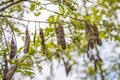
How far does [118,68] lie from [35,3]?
680cm

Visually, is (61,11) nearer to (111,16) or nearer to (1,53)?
(1,53)

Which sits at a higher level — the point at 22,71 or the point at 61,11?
the point at 61,11

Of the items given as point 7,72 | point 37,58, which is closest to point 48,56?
point 37,58

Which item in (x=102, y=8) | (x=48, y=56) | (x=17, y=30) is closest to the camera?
(x=48, y=56)

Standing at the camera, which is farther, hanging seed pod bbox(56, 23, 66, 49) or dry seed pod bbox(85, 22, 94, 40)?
dry seed pod bbox(85, 22, 94, 40)

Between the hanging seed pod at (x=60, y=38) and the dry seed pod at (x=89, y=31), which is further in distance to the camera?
the dry seed pod at (x=89, y=31)

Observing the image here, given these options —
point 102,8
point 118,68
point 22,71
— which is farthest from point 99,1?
point 22,71

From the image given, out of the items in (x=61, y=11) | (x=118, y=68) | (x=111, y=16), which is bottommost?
(x=118, y=68)

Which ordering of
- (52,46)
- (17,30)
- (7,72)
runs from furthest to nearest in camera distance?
(52,46)
(17,30)
(7,72)

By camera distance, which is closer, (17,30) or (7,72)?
(7,72)

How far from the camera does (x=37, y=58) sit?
385 cm

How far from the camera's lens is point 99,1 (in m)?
9.15

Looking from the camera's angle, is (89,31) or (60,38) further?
(89,31)

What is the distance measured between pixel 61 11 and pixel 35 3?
232mm
